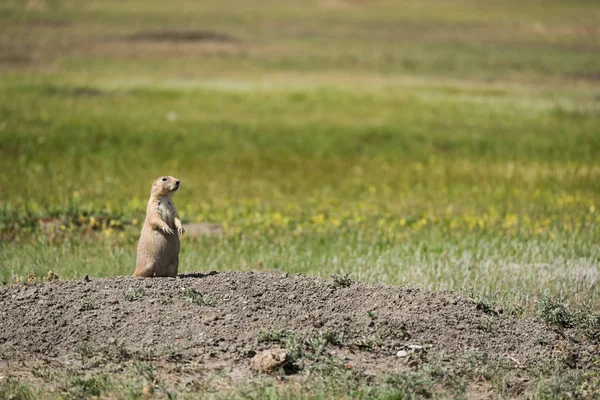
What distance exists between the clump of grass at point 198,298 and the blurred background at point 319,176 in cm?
260

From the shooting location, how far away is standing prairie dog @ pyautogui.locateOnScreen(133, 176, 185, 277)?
753 cm

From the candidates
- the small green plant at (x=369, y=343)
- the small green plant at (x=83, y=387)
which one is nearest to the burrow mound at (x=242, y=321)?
the small green plant at (x=369, y=343)

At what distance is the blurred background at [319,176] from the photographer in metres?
10.3

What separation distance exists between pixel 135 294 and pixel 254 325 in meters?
1.12

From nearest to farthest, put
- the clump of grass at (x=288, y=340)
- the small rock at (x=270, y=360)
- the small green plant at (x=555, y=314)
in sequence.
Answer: the small rock at (x=270, y=360) < the clump of grass at (x=288, y=340) < the small green plant at (x=555, y=314)

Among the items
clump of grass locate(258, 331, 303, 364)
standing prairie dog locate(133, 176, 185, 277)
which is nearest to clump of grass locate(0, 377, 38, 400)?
clump of grass locate(258, 331, 303, 364)

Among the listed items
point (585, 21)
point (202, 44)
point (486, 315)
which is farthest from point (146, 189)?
point (585, 21)

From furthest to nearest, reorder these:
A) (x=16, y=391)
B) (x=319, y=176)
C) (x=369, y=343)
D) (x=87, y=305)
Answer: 1. (x=319, y=176)
2. (x=87, y=305)
3. (x=369, y=343)
4. (x=16, y=391)

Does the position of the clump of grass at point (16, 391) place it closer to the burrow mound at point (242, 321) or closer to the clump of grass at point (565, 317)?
the burrow mound at point (242, 321)

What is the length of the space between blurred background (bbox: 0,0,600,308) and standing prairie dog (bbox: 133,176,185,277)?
2006mm

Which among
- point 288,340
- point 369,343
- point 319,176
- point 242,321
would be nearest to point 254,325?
point 242,321

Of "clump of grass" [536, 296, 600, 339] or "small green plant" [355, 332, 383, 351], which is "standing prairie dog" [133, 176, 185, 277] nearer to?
"small green plant" [355, 332, 383, 351]

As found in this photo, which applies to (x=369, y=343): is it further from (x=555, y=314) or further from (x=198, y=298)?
(x=555, y=314)

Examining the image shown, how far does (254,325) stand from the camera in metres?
6.80
